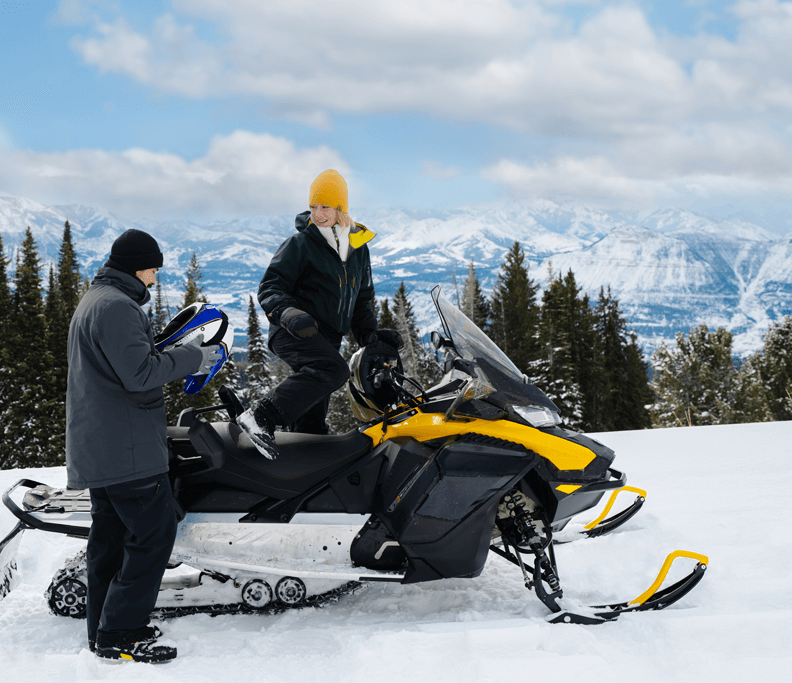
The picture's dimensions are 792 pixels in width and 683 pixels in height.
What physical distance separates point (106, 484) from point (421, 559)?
5.13 feet

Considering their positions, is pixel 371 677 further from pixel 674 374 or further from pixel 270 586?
pixel 674 374

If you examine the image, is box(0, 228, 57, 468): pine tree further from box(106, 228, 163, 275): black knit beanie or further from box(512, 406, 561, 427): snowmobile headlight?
box(512, 406, 561, 427): snowmobile headlight

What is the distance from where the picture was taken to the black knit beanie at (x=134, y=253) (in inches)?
112

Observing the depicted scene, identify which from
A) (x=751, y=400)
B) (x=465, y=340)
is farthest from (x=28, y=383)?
(x=751, y=400)

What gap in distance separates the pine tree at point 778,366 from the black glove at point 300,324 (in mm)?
41843

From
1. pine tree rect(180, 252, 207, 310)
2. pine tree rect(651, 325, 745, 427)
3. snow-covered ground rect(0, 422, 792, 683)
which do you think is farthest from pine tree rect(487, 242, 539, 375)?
snow-covered ground rect(0, 422, 792, 683)

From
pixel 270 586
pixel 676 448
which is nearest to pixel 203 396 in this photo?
pixel 676 448

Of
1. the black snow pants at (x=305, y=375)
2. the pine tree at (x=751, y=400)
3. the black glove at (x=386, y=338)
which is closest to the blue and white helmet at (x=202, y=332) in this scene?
the black snow pants at (x=305, y=375)

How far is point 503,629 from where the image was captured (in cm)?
286

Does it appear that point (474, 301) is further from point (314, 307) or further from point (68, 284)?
point (314, 307)

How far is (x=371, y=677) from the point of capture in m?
2.60

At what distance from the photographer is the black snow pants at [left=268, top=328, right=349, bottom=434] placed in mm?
3256

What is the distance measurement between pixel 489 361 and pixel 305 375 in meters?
0.99

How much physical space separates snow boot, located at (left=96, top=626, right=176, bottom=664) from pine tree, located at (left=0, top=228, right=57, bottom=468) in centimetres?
2670
